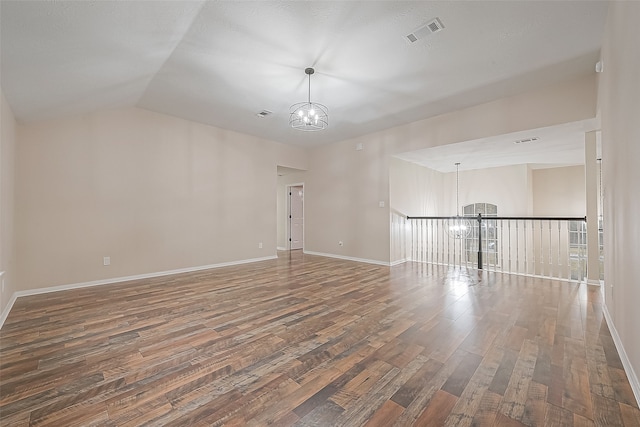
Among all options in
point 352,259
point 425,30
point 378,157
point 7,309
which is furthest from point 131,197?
point 425,30

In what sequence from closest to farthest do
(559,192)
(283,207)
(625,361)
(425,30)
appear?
1. (625,361)
2. (425,30)
3. (559,192)
4. (283,207)

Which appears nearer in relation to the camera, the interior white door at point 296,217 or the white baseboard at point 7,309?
the white baseboard at point 7,309

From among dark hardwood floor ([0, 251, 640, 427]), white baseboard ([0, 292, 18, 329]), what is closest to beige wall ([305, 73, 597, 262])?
dark hardwood floor ([0, 251, 640, 427])

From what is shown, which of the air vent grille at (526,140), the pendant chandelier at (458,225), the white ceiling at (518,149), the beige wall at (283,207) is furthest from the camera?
the beige wall at (283,207)

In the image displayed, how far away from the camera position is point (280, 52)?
3.06 metres

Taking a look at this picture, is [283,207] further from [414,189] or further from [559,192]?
[559,192]

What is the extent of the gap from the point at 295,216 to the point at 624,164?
23.8 ft

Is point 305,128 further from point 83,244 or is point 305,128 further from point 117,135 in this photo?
point 83,244

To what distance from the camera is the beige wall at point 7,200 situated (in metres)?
2.86

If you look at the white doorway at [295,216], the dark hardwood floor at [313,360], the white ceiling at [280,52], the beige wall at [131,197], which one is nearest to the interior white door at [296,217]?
the white doorway at [295,216]

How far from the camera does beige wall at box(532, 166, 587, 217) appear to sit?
26.9 ft

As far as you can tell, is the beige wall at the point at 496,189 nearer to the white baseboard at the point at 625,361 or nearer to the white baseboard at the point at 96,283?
the white baseboard at the point at 625,361

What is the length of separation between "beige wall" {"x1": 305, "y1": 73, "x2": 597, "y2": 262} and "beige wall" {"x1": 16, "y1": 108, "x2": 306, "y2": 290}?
1655mm

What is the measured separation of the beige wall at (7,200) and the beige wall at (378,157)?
549 centimetres
